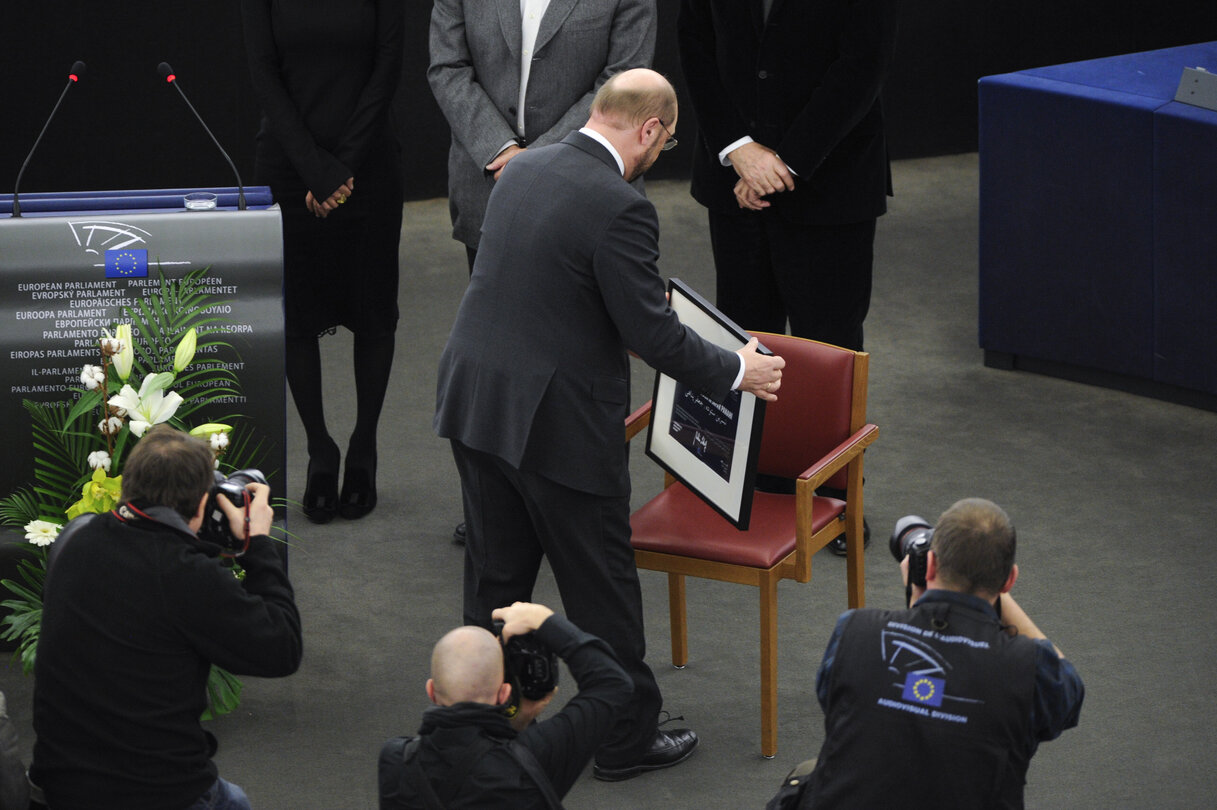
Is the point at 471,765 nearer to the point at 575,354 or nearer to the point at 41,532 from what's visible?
the point at 575,354

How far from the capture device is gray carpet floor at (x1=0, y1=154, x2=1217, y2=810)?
11.1 feet

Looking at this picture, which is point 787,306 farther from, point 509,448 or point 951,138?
point 951,138

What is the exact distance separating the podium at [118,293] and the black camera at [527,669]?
1.48 meters

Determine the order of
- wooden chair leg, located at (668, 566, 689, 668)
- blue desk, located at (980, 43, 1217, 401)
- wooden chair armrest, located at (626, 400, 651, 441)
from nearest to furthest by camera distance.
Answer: wooden chair armrest, located at (626, 400, 651, 441) < wooden chair leg, located at (668, 566, 689, 668) < blue desk, located at (980, 43, 1217, 401)

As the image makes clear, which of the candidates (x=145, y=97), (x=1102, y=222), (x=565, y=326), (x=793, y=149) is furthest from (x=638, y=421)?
(x=145, y=97)

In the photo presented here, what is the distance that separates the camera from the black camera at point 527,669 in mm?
2410

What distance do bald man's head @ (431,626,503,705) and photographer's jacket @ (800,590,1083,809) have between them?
487mm

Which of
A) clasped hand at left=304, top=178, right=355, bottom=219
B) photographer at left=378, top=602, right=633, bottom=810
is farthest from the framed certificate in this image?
clasped hand at left=304, top=178, right=355, bottom=219

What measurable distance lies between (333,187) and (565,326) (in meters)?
1.53

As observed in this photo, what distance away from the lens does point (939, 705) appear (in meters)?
2.25

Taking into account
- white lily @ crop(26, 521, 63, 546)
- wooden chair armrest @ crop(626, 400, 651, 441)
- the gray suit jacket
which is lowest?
white lily @ crop(26, 521, 63, 546)

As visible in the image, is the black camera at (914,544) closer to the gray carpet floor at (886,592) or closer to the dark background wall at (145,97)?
the gray carpet floor at (886,592)

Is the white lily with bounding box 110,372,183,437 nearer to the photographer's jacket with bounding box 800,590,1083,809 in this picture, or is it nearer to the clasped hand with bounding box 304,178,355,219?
the clasped hand with bounding box 304,178,355,219

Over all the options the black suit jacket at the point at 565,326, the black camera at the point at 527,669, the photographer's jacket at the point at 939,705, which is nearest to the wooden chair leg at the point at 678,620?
the black suit jacket at the point at 565,326
